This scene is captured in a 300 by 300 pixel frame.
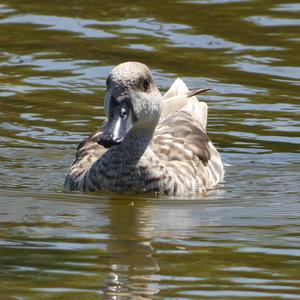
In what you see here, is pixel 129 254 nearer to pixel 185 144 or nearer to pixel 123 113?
pixel 123 113

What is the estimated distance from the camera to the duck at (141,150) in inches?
444

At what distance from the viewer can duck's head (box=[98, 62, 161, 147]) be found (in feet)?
36.3

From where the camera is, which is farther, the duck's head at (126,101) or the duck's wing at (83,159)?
the duck's wing at (83,159)

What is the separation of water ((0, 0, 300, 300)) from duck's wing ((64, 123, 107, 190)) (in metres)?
0.19

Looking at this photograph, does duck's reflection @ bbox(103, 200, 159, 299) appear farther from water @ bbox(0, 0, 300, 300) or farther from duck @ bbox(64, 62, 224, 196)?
duck @ bbox(64, 62, 224, 196)

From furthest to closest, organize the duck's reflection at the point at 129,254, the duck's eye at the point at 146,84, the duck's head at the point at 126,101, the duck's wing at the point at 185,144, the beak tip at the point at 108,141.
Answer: the duck's wing at the point at 185,144 < the duck's eye at the point at 146,84 < the duck's head at the point at 126,101 < the beak tip at the point at 108,141 < the duck's reflection at the point at 129,254

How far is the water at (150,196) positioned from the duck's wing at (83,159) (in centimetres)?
19

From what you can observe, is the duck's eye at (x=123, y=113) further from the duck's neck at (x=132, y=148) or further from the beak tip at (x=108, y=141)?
the duck's neck at (x=132, y=148)

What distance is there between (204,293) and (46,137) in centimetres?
648

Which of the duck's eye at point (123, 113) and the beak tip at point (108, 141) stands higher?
the duck's eye at point (123, 113)

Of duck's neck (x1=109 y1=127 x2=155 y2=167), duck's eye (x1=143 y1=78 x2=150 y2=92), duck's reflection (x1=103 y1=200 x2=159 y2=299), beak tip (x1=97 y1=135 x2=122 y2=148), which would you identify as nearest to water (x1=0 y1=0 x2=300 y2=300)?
duck's reflection (x1=103 y1=200 x2=159 y2=299)

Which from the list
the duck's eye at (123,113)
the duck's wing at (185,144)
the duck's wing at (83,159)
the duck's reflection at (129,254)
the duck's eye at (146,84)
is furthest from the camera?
the duck's wing at (185,144)

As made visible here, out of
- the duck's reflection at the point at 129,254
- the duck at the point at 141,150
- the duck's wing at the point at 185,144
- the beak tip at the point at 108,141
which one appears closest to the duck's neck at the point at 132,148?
the duck at the point at 141,150

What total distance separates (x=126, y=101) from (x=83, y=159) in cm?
139
